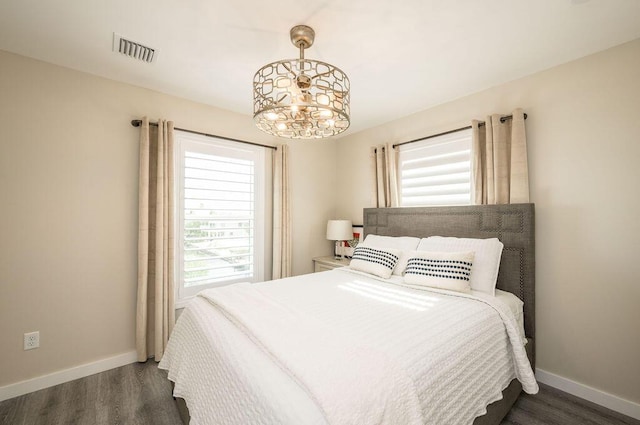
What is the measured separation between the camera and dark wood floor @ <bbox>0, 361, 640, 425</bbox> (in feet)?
6.05

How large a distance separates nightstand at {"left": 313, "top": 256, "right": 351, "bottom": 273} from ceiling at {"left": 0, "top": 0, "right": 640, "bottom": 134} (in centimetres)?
206

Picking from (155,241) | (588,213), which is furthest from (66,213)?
(588,213)

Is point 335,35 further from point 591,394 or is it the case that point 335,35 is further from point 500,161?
point 591,394

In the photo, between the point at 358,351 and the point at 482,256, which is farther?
the point at 482,256

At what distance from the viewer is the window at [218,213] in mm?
2885

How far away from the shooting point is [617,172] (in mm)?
1979

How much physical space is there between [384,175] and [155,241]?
101 inches

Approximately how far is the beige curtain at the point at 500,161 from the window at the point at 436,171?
0.52 ft

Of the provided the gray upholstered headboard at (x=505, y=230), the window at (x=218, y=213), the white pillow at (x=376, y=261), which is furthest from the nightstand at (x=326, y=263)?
the gray upholstered headboard at (x=505, y=230)

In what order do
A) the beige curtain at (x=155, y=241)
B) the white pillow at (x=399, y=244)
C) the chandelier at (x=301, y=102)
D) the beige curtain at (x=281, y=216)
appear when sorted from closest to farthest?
the chandelier at (x=301, y=102), the beige curtain at (x=155, y=241), the white pillow at (x=399, y=244), the beige curtain at (x=281, y=216)

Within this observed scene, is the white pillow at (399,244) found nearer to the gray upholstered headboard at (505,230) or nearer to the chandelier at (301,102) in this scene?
the gray upholstered headboard at (505,230)

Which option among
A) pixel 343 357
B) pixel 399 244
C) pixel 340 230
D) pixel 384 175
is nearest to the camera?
pixel 343 357

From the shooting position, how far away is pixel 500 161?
8.02 ft

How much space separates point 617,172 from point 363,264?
2.01 m
